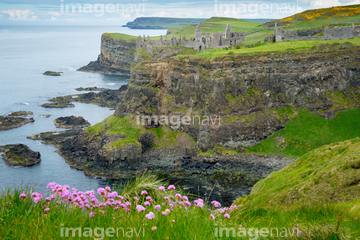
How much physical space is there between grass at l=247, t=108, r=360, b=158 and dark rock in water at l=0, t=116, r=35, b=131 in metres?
63.6

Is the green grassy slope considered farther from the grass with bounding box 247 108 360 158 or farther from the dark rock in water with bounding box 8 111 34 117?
the dark rock in water with bounding box 8 111 34 117

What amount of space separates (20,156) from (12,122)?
1309 inches

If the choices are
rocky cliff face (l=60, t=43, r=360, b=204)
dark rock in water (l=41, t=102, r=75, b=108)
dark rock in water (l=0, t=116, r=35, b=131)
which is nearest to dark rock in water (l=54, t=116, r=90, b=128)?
dark rock in water (l=0, t=116, r=35, b=131)

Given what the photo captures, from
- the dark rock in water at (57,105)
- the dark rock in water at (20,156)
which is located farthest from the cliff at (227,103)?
the dark rock in water at (57,105)

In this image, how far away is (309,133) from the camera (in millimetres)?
73438

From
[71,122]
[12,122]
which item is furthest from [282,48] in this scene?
[12,122]

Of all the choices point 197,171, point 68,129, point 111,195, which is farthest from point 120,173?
point 111,195

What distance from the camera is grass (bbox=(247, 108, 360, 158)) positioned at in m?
71.6

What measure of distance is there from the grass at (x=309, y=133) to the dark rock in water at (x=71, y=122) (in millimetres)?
48938

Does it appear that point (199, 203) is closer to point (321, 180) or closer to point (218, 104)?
point (321, 180)

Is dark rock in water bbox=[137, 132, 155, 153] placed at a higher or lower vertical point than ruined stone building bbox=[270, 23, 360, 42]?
lower

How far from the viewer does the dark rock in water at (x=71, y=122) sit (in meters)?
100

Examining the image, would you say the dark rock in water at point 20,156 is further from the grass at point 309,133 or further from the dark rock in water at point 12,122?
the grass at point 309,133

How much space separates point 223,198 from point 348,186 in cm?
2873
